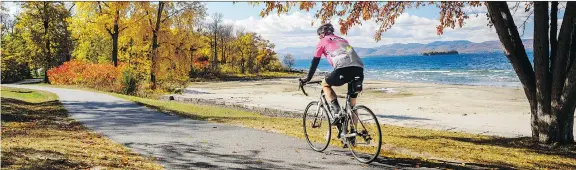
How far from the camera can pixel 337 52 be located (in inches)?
242

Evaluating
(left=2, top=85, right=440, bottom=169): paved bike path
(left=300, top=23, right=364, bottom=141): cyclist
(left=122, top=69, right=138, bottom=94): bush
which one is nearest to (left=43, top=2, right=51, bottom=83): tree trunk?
(left=122, top=69, right=138, bottom=94): bush

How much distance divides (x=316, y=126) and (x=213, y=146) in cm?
201

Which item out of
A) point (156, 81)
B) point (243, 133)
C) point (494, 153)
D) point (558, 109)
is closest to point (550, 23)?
point (558, 109)

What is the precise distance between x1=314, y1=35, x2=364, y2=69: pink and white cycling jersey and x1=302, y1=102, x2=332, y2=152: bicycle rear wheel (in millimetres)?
1136

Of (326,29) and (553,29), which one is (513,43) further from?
(326,29)

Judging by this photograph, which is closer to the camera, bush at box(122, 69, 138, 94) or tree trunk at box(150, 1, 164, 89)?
bush at box(122, 69, 138, 94)

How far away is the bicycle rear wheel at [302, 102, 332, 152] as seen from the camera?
7.18 m

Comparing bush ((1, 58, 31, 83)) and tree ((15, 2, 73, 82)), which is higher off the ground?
tree ((15, 2, 73, 82))

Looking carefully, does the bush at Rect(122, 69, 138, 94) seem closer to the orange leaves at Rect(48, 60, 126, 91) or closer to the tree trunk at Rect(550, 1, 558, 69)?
the orange leaves at Rect(48, 60, 126, 91)

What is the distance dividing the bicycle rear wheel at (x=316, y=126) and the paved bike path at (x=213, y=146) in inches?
6.5

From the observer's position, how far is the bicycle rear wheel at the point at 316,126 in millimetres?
7184

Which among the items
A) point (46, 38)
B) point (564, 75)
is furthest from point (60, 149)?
point (46, 38)

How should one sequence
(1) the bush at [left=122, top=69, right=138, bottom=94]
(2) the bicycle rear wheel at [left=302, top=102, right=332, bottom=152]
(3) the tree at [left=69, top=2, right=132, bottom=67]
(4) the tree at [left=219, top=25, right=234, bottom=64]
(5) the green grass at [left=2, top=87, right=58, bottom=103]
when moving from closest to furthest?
1. (2) the bicycle rear wheel at [left=302, top=102, right=332, bottom=152]
2. (5) the green grass at [left=2, top=87, right=58, bottom=103]
3. (1) the bush at [left=122, top=69, right=138, bottom=94]
4. (3) the tree at [left=69, top=2, right=132, bottom=67]
5. (4) the tree at [left=219, top=25, right=234, bottom=64]

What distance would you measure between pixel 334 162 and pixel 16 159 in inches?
183
